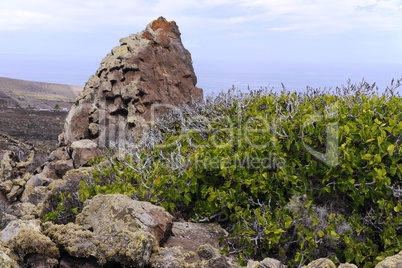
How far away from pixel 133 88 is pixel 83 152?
1842 millimetres

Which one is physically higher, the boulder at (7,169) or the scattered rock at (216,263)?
the scattered rock at (216,263)

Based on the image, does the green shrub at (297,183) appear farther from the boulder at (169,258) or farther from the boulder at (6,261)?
the boulder at (6,261)

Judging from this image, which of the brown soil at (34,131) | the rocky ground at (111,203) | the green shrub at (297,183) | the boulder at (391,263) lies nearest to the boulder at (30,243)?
the rocky ground at (111,203)

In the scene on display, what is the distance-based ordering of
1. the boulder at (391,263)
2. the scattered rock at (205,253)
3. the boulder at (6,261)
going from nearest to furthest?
the boulder at (6,261), the boulder at (391,263), the scattered rock at (205,253)

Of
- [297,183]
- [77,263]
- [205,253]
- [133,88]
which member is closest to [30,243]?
[77,263]

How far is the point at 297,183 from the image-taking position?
198 inches

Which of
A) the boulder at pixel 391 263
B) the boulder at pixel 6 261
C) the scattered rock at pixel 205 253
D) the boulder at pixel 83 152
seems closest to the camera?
the boulder at pixel 6 261

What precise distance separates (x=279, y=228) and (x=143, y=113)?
525cm

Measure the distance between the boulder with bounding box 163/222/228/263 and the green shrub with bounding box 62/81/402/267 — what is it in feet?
0.49

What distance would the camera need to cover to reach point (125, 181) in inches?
222

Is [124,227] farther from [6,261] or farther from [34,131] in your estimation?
[34,131]

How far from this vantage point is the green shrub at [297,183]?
4.47m

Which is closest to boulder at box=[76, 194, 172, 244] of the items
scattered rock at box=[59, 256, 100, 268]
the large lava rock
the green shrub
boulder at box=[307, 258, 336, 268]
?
scattered rock at box=[59, 256, 100, 268]

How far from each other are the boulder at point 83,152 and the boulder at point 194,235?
4.44 metres
